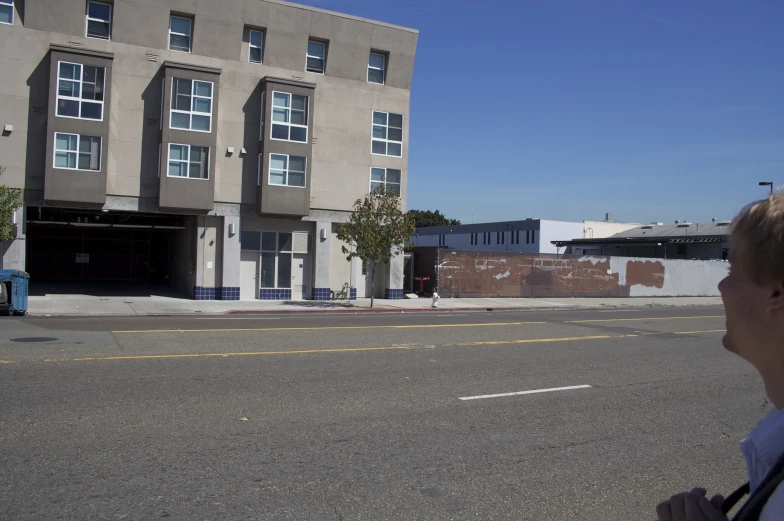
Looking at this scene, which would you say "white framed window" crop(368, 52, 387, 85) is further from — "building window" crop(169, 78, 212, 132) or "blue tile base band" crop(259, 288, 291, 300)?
"blue tile base band" crop(259, 288, 291, 300)

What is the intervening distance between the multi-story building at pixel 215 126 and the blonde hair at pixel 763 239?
2645cm

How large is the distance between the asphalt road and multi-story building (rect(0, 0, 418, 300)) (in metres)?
14.2

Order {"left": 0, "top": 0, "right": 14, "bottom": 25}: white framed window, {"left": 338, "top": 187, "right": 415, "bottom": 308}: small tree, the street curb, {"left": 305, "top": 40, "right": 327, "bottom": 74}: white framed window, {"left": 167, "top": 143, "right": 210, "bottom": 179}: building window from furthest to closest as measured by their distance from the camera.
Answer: {"left": 305, "top": 40, "right": 327, "bottom": 74}: white framed window < {"left": 167, "top": 143, "right": 210, "bottom": 179}: building window < {"left": 338, "top": 187, "right": 415, "bottom": 308}: small tree < {"left": 0, "top": 0, "right": 14, "bottom": 25}: white framed window < the street curb

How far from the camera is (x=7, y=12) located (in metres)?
24.2

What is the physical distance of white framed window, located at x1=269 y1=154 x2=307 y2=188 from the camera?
1104 inches

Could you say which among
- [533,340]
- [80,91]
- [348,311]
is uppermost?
[80,91]

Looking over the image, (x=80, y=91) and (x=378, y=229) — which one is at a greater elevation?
(x=80, y=91)

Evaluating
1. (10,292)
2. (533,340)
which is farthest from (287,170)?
(533,340)

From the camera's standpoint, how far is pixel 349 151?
30.1 metres

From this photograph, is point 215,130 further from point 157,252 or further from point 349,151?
point 157,252

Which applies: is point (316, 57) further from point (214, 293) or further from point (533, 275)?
point (533, 275)

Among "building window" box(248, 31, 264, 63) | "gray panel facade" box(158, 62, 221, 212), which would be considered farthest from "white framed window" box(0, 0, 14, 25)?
"building window" box(248, 31, 264, 63)

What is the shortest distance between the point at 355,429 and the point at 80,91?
22.5m

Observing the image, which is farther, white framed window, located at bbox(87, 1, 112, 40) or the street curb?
white framed window, located at bbox(87, 1, 112, 40)
